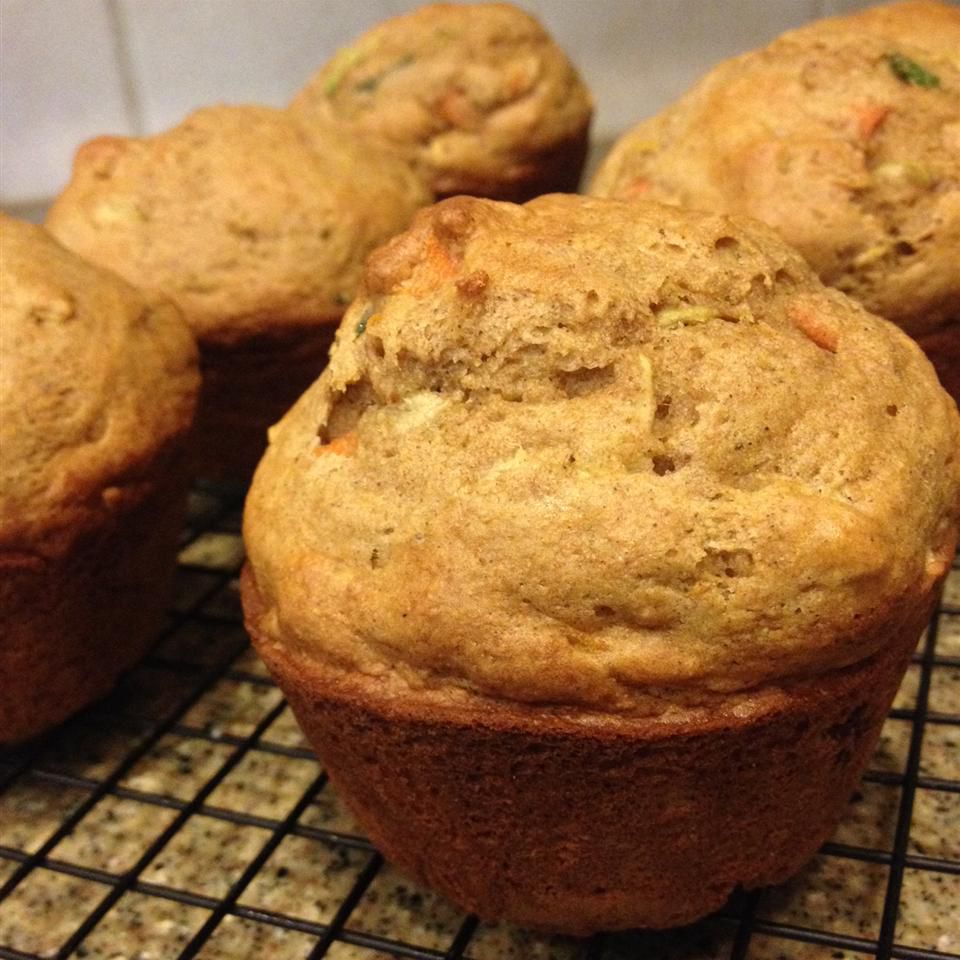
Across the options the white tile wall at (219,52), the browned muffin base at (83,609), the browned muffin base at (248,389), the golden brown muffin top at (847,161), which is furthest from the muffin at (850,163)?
the white tile wall at (219,52)

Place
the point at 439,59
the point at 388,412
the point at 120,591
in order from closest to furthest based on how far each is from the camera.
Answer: the point at 388,412
the point at 120,591
the point at 439,59

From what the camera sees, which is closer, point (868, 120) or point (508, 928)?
point (508, 928)

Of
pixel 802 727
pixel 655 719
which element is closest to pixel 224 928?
pixel 655 719

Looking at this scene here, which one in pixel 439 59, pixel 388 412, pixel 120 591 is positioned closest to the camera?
pixel 388 412

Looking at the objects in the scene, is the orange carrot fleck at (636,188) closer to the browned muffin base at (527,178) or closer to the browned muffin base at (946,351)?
the browned muffin base at (946,351)

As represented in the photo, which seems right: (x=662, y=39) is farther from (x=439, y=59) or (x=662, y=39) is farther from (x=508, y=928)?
(x=508, y=928)
